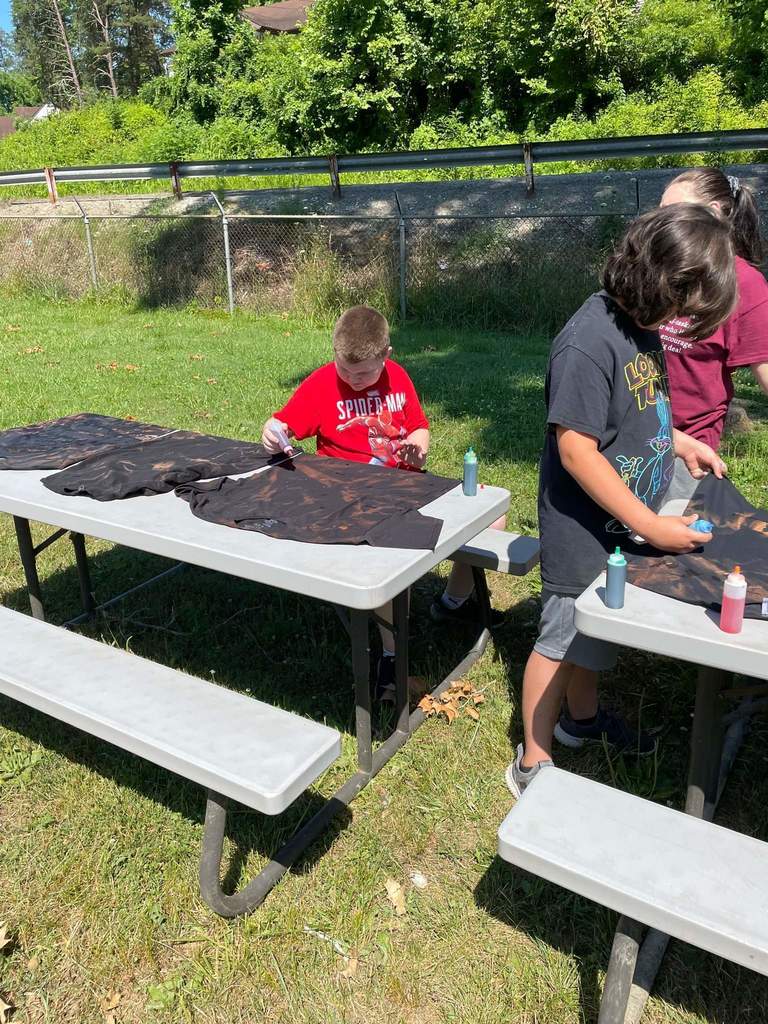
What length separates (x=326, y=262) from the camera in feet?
39.5

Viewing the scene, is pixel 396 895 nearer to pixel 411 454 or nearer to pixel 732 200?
pixel 411 454

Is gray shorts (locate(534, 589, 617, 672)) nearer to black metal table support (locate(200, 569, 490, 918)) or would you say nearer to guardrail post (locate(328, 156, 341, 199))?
black metal table support (locate(200, 569, 490, 918))

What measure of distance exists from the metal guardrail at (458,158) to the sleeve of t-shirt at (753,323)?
9.50 m

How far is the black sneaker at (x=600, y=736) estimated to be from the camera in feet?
9.82

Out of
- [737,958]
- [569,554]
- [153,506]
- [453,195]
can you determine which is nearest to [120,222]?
[453,195]

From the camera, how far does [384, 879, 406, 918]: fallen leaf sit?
7.85 ft

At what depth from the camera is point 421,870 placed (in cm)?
253

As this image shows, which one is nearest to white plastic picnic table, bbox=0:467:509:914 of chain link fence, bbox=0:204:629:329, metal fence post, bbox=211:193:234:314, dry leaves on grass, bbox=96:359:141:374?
dry leaves on grass, bbox=96:359:141:374

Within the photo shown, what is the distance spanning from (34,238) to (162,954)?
15226mm

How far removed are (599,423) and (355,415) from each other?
147 centimetres

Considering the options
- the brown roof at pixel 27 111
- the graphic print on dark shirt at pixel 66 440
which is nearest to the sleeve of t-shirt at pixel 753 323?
the graphic print on dark shirt at pixel 66 440

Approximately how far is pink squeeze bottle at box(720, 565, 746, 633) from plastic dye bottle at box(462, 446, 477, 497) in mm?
1149

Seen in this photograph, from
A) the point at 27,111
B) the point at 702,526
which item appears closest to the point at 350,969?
the point at 702,526

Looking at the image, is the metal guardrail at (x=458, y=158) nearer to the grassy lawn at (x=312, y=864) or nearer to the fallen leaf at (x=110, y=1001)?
the grassy lawn at (x=312, y=864)
